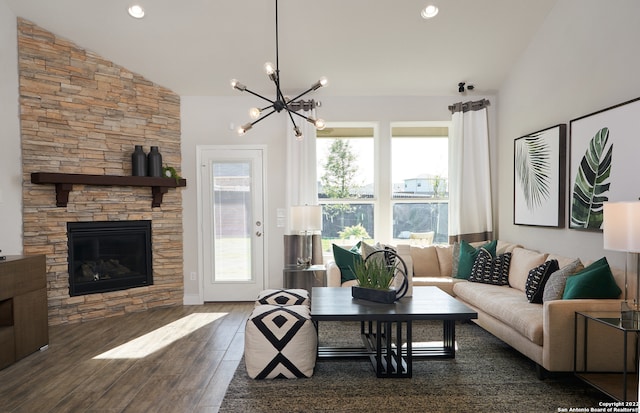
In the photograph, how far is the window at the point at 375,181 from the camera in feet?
18.3

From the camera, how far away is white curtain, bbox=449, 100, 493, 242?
210 inches

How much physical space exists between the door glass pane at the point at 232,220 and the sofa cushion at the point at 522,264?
10.6ft

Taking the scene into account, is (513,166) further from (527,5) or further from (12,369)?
(12,369)

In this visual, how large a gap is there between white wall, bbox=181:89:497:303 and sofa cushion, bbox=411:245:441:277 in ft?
4.80

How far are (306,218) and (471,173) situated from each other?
2.32 meters

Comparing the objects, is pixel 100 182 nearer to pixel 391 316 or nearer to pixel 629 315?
pixel 391 316

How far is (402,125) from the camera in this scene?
5570 millimetres

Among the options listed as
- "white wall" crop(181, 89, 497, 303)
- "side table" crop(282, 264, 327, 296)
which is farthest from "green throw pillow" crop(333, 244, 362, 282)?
"white wall" crop(181, 89, 497, 303)

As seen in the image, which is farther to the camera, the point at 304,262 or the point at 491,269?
the point at 304,262

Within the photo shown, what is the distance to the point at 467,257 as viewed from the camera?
468cm

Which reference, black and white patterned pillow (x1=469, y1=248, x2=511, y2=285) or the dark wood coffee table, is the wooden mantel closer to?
the dark wood coffee table

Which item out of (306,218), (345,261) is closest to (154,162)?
(306,218)

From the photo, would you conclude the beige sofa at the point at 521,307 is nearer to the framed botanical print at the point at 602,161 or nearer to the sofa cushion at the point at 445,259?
the sofa cushion at the point at 445,259

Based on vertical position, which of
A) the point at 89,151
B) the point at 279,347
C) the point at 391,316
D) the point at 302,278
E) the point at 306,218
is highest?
the point at 89,151
